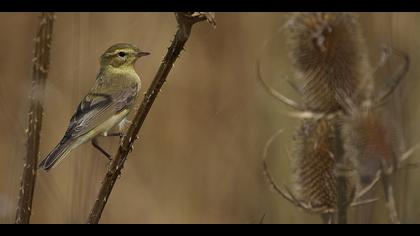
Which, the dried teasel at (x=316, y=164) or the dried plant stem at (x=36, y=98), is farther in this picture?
the dried teasel at (x=316, y=164)

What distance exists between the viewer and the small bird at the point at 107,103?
4.06 meters

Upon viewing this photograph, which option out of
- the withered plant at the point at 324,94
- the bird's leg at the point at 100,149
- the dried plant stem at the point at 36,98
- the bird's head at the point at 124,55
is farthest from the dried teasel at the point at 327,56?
the dried plant stem at the point at 36,98

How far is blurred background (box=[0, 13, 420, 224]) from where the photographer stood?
702cm

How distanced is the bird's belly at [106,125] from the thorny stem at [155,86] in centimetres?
157

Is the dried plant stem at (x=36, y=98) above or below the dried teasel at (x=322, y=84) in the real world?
above

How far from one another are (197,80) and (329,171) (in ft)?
12.2

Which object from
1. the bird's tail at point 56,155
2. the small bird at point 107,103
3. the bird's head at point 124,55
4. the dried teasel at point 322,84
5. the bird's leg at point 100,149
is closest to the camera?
the bird's leg at point 100,149

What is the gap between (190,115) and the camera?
8094mm

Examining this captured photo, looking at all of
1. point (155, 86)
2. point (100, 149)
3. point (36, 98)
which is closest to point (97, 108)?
point (100, 149)

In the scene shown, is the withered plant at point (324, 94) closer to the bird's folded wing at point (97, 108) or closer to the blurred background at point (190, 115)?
the bird's folded wing at point (97, 108)

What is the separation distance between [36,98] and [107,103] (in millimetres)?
1526

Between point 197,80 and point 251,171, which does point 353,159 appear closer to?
point 251,171

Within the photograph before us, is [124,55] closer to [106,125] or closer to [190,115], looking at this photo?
[106,125]

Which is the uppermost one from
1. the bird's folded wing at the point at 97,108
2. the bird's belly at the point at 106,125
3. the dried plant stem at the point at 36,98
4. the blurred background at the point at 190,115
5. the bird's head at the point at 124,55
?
the dried plant stem at the point at 36,98
